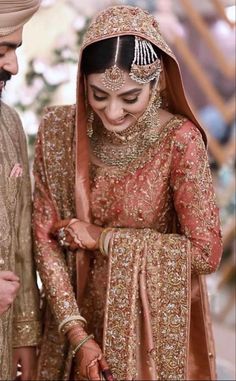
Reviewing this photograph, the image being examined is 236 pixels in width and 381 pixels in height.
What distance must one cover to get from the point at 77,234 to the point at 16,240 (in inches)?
6.1

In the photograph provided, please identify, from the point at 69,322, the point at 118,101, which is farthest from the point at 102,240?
the point at 118,101

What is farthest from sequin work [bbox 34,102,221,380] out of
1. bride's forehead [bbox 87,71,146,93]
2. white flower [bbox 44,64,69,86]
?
white flower [bbox 44,64,69,86]

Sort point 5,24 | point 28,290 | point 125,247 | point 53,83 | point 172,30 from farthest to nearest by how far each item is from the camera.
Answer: point 172,30, point 53,83, point 28,290, point 125,247, point 5,24

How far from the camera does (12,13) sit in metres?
1.63

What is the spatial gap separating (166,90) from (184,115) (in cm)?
7

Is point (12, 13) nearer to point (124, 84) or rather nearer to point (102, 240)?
point (124, 84)

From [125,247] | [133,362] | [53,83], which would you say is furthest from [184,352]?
[53,83]

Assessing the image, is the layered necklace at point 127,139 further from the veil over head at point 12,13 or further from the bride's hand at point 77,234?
the veil over head at point 12,13

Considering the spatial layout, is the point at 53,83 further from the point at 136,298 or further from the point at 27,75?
the point at 136,298

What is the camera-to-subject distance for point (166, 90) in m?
1.81

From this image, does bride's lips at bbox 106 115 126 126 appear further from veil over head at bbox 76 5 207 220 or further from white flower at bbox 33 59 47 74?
white flower at bbox 33 59 47 74

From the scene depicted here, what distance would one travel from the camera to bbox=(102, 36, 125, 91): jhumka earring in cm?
165

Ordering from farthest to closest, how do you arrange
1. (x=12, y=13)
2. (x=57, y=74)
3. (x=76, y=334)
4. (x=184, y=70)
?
1. (x=184, y=70)
2. (x=57, y=74)
3. (x=76, y=334)
4. (x=12, y=13)

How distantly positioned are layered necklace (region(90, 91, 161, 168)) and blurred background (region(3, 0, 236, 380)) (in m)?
1.06
